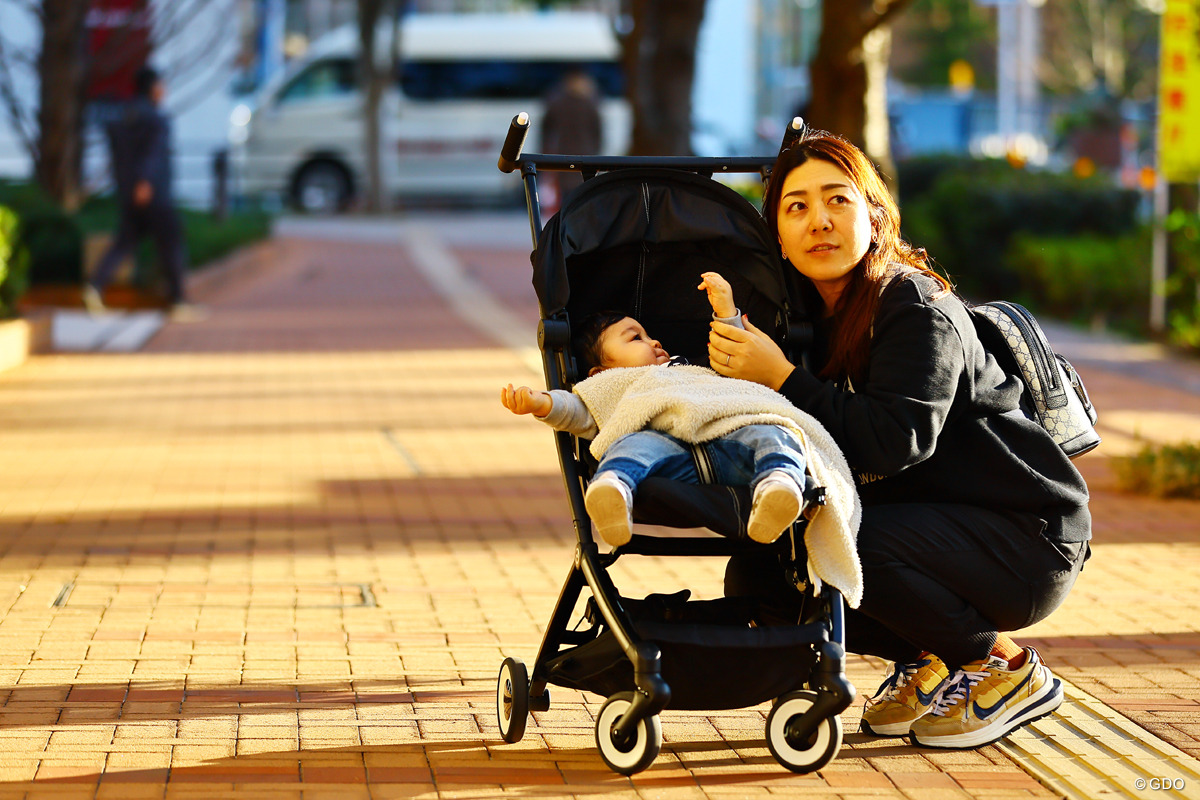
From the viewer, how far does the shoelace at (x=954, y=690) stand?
413cm

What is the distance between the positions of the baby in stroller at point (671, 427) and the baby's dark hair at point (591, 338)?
46 mm

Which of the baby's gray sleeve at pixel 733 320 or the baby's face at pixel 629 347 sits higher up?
the baby's gray sleeve at pixel 733 320

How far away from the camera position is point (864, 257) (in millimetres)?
4094

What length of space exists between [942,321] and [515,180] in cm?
2703

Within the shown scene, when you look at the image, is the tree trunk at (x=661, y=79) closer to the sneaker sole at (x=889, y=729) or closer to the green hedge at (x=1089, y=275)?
the green hedge at (x=1089, y=275)

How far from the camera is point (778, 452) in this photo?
3.62 metres

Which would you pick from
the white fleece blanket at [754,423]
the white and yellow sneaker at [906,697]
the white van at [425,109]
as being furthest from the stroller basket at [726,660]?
the white van at [425,109]

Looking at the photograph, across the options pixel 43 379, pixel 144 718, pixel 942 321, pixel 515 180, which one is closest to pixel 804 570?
pixel 942 321

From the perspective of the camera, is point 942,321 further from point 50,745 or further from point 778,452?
point 50,745

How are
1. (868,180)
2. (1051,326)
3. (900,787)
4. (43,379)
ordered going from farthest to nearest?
(1051,326), (43,379), (868,180), (900,787)

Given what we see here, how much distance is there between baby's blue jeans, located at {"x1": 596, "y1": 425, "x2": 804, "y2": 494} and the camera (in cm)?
362

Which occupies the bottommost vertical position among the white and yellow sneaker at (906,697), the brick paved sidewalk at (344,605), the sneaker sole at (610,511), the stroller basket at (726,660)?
the brick paved sidewalk at (344,605)

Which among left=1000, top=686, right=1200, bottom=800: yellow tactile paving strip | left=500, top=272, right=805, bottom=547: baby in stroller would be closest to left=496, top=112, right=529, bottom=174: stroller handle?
left=500, top=272, right=805, bottom=547: baby in stroller

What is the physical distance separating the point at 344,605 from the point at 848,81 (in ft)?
30.3
